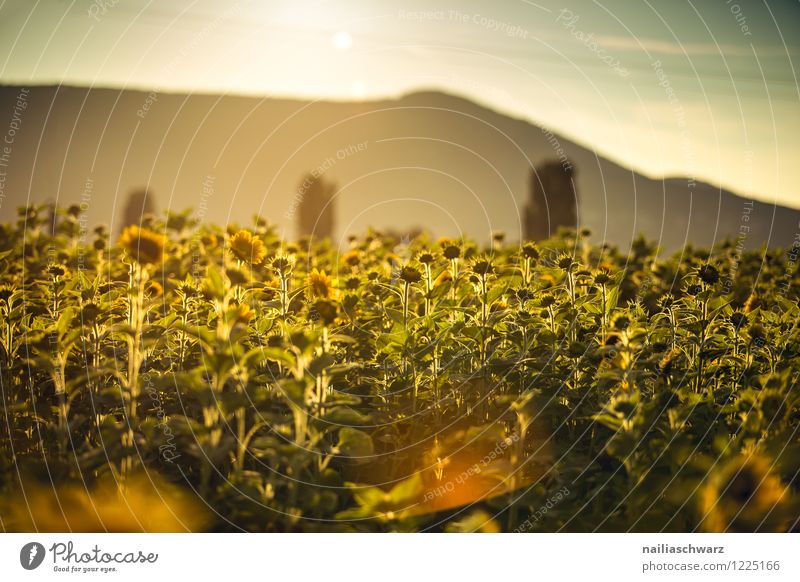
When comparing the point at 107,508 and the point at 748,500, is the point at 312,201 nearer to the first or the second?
the point at 107,508

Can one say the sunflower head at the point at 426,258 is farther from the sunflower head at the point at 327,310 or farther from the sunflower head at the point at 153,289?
the sunflower head at the point at 153,289

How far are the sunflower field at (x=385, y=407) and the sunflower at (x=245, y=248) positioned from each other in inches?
0.4

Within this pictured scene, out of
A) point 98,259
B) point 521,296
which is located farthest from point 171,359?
point 521,296

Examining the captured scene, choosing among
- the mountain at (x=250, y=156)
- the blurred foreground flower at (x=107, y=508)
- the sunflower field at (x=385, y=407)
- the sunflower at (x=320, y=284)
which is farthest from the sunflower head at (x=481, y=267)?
the blurred foreground flower at (x=107, y=508)

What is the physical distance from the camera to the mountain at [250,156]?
3514 mm

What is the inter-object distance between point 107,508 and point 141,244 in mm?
1134
